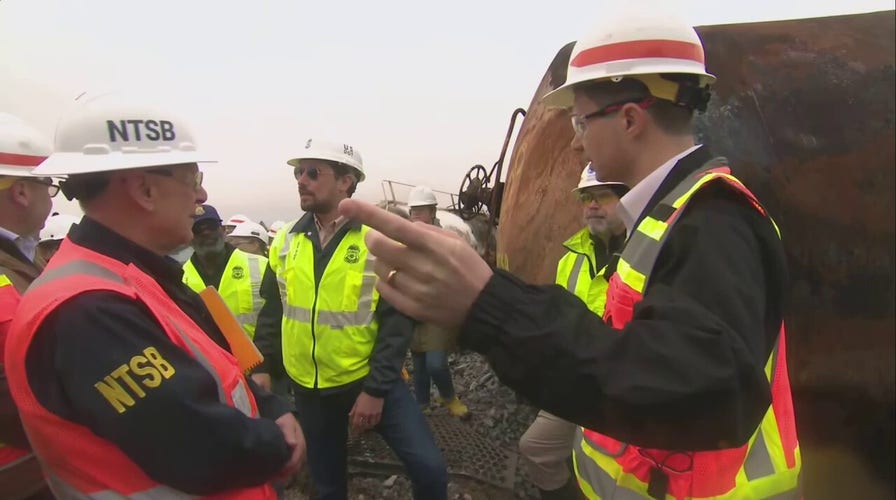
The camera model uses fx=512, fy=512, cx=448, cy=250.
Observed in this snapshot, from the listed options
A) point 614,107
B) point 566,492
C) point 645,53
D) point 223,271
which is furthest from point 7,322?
point 566,492

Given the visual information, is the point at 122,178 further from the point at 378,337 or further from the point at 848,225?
the point at 848,225

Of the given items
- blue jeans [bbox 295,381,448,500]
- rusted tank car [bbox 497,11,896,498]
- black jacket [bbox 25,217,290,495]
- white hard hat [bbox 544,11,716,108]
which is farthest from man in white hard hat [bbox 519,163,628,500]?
black jacket [bbox 25,217,290,495]

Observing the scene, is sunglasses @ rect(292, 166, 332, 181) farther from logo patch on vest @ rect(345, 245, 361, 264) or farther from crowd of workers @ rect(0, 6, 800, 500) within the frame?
crowd of workers @ rect(0, 6, 800, 500)

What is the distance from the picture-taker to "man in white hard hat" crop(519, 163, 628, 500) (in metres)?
2.70

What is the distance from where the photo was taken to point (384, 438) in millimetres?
2918

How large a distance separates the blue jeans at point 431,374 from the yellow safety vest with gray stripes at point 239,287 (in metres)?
1.68

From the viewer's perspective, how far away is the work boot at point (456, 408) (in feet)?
16.1

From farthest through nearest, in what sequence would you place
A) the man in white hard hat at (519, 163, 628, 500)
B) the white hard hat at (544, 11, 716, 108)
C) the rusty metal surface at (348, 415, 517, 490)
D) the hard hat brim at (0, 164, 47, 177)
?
the rusty metal surface at (348, 415, 517, 490)
the man in white hard hat at (519, 163, 628, 500)
the hard hat brim at (0, 164, 47, 177)
the white hard hat at (544, 11, 716, 108)

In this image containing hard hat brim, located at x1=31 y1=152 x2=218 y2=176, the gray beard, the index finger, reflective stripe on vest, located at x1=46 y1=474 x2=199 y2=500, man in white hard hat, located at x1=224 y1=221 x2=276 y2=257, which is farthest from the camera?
man in white hard hat, located at x1=224 y1=221 x2=276 y2=257

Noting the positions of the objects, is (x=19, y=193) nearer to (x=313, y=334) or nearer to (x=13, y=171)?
(x=13, y=171)

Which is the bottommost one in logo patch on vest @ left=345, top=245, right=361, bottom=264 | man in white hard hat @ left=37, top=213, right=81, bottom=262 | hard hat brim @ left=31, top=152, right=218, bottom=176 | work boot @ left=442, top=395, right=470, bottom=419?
work boot @ left=442, top=395, right=470, bottom=419

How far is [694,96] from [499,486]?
10.3 ft

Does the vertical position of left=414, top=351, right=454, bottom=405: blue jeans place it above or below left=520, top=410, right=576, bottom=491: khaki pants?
below

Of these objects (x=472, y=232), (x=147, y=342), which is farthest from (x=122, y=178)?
(x=472, y=232)
